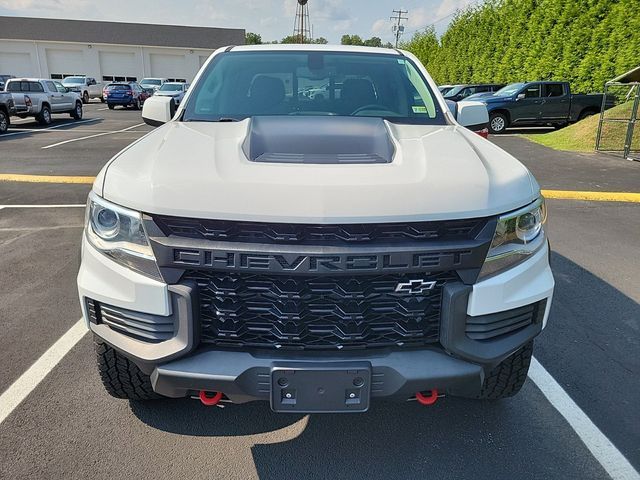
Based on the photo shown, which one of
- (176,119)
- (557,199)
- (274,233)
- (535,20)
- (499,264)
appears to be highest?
(535,20)

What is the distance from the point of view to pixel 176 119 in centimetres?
310

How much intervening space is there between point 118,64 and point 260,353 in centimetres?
5424

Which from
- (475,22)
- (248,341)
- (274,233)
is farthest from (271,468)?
(475,22)

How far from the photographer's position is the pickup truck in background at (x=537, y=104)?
1650cm

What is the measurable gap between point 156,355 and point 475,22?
28.9m

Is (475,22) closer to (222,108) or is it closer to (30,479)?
(222,108)

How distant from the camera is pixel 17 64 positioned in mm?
49062

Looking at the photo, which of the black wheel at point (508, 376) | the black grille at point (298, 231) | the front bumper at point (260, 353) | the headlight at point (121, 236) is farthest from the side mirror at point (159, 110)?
the black wheel at point (508, 376)

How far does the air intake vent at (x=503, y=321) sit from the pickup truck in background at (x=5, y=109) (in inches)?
700

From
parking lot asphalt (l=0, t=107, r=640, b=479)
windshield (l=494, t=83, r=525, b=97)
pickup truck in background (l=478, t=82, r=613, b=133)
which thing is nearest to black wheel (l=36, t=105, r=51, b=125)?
pickup truck in background (l=478, t=82, r=613, b=133)

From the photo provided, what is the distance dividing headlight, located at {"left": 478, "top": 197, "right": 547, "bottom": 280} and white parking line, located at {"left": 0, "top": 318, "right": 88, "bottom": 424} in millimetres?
2510

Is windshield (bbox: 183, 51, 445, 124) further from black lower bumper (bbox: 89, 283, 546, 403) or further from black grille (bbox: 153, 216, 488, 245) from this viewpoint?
black lower bumper (bbox: 89, 283, 546, 403)

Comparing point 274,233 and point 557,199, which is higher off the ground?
point 274,233

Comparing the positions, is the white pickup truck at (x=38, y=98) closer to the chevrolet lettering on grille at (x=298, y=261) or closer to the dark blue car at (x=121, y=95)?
the dark blue car at (x=121, y=95)
